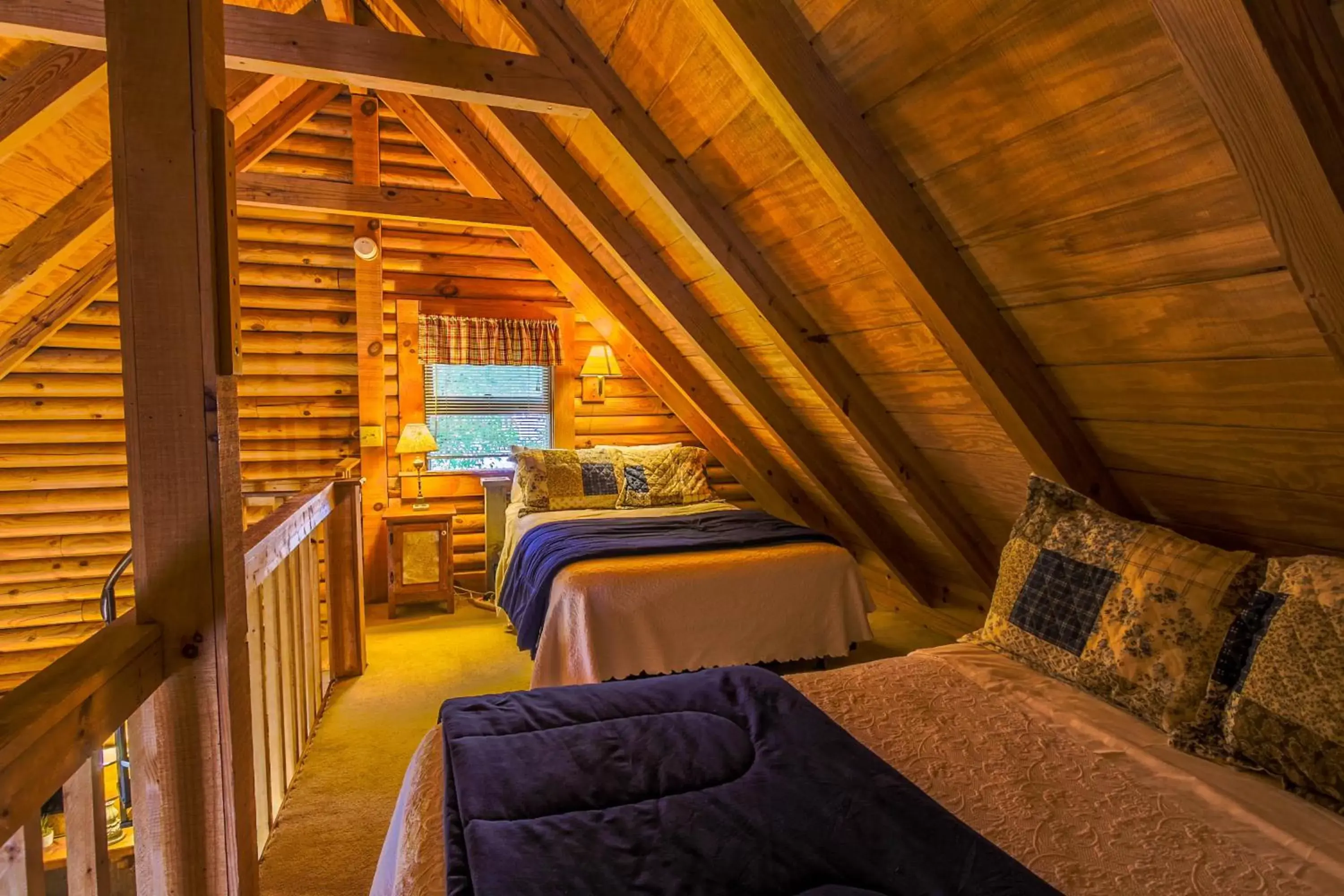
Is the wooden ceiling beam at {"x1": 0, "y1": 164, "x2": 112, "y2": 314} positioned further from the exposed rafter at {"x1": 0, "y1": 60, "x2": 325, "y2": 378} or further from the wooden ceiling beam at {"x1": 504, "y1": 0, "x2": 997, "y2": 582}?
the wooden ceiling beam at {"x1": 504, "y1": 0, "x2": 997, "y2": 582}

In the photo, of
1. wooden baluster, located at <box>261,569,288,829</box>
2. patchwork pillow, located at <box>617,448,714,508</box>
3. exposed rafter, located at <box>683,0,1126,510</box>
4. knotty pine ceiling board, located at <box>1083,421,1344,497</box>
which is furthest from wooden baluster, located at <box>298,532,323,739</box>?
knotty pine ceiling board, located at <box>1083,421,1344,497</box>

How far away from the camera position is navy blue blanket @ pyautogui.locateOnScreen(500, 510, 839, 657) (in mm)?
3051

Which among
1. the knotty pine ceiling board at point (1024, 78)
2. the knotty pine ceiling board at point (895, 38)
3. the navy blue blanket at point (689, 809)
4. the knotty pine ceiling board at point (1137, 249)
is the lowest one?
the navy blue blanket at point (689, 809)

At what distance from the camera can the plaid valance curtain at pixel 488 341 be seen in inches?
183

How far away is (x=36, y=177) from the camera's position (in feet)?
8.74

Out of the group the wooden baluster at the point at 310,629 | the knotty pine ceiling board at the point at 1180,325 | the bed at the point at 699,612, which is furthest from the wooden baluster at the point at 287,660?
the knotty pine ceiling board at the point at 1180,325

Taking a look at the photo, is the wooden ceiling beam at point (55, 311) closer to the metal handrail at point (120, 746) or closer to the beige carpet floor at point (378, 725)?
the metal handrail at point (120, 746)

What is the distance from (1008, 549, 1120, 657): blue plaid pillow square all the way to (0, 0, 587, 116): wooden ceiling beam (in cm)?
196

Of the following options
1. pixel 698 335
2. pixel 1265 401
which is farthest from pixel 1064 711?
pixel 698 335

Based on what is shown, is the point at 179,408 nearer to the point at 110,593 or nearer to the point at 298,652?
the point at 298,652

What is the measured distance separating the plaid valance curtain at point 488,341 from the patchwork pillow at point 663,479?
0.98 m

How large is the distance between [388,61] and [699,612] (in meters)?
2.22

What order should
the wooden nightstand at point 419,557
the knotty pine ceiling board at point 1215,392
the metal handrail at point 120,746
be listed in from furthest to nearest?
1. the wooden nightstand at point 419,557
2. the metal handrail at point 120,746
3. the knotty pine ceiling board at point 1215,392

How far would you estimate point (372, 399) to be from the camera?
457cm
